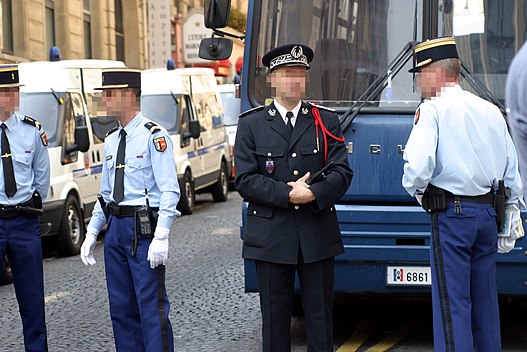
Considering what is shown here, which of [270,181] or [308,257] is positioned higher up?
[270,181]

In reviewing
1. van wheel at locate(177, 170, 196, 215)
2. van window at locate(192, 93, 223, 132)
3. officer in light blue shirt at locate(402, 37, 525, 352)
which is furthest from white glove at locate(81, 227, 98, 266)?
van window at locate(192, 93, 223, 132)

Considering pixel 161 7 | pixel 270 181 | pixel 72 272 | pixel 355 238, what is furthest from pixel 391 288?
pixel 161 7

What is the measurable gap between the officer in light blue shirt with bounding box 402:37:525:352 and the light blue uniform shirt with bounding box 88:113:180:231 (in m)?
1.25

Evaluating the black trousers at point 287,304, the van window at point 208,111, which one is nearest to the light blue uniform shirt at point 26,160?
the black trousers at point 287,304

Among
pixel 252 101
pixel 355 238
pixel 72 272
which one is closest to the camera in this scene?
pixel 355 238

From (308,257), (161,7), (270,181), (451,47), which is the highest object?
(161,7)

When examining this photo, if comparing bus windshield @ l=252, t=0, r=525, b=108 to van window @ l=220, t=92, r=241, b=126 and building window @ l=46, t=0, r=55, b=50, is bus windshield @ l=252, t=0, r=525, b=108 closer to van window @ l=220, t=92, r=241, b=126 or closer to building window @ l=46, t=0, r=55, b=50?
van window @ l=220, t=92, r=241, b=126

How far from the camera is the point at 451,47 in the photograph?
18.1ft

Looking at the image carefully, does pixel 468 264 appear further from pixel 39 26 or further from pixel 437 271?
pixel 39 26

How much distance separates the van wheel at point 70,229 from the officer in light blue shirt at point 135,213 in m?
7.36

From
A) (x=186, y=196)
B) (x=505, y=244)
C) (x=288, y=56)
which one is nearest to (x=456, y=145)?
(x=505, y=244)

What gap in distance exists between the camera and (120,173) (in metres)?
5.84

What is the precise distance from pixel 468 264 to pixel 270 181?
3.60ft

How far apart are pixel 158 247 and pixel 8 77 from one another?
5.29 ft
